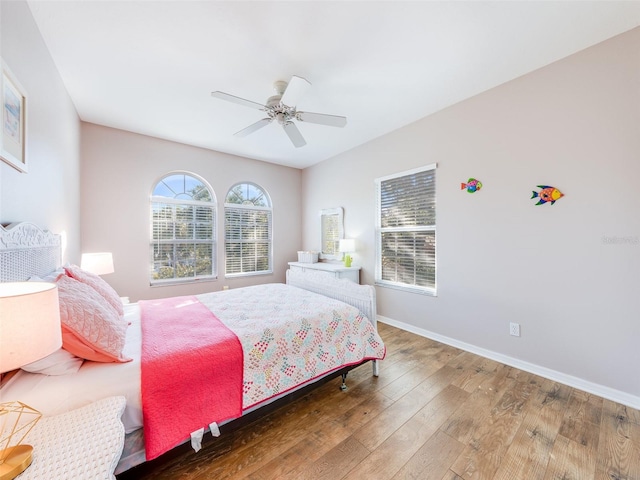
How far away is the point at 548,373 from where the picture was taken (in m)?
2.31

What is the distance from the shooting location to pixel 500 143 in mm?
2590

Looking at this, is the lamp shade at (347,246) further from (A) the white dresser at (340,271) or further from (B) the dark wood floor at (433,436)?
(B) the dark wood floor at (433,436)

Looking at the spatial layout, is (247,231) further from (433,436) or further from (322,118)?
(433,436)

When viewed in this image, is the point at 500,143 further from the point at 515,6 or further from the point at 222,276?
the point at 222,276

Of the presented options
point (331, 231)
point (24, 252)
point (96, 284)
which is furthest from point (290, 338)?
point (331, 231)

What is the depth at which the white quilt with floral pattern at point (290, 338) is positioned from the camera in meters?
1.61

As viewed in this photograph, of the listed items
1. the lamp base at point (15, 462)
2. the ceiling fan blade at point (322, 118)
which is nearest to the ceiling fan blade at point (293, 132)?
the ceiling fan blade at point (322, 118)

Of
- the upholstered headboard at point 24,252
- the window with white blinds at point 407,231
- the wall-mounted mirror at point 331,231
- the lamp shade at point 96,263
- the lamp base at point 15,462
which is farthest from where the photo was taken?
the wall-mounted mirror at point 331,231

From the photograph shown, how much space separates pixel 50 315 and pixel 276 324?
1.17 meters

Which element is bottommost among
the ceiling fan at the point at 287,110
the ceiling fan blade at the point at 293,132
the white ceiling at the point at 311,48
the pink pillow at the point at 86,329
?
the pink pillow at the point at 86,329

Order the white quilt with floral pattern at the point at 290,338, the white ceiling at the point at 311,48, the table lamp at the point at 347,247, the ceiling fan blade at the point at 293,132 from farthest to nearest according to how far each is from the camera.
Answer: the table lamp at the point at 347,247, the ceiling fan blade at the point at 293,132, the white ceiling at the point at 311,48, the white quilt with floral pattern at the point at 290,338

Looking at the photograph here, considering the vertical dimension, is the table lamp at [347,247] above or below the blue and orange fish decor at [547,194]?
below

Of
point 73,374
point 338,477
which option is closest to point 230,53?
point 73,374

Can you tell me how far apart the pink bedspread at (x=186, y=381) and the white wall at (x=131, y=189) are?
2350mm
